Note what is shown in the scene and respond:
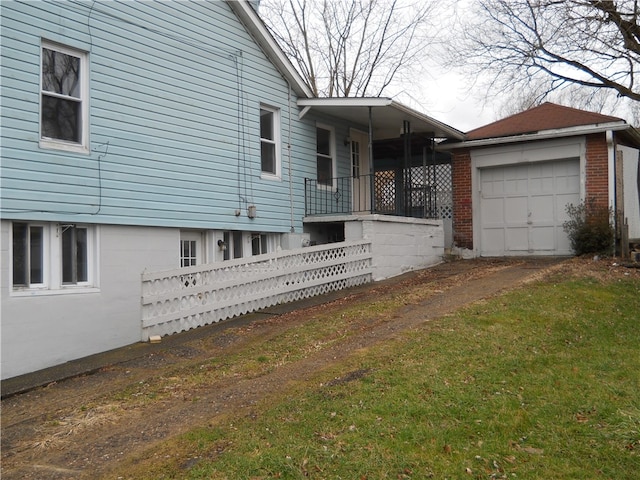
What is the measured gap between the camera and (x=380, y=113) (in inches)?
522

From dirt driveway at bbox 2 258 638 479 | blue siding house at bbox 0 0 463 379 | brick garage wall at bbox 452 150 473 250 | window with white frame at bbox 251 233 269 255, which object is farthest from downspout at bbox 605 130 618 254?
window with white frame at bbox 251 233 269 255

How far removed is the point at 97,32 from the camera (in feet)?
28.7

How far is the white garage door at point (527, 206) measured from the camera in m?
13.6

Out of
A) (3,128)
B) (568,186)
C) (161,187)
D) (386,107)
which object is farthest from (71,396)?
(568,186)

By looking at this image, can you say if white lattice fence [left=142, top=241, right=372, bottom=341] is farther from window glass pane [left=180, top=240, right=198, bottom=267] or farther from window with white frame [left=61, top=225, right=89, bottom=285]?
window glass pane [left=180, top=240, right=198, bottom=267]

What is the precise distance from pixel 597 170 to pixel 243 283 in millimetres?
9053

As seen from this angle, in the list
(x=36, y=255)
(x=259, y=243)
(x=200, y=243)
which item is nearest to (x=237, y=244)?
(x=259, y=243)

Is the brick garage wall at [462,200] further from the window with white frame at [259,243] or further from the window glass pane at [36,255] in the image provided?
the window glass pane at [36,255]

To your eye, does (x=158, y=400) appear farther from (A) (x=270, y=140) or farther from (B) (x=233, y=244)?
(A) (x=270, y=140)

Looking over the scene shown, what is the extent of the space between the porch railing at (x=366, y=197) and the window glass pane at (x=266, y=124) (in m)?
1.43

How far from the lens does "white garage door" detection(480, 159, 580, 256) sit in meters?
13.6

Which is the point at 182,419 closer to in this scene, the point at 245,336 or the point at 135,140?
the point at 245,336

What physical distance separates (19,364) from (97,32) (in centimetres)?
524

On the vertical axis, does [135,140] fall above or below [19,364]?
above
